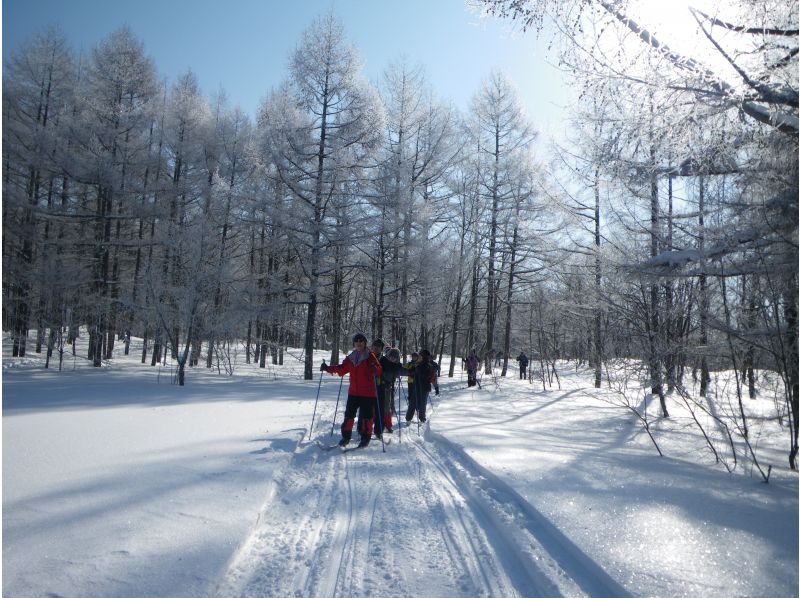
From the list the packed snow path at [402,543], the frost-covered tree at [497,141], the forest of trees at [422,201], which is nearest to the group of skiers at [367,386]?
the packed snow path at [402,543]

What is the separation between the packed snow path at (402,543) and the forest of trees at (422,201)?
3154 mm

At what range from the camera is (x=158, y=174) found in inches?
727

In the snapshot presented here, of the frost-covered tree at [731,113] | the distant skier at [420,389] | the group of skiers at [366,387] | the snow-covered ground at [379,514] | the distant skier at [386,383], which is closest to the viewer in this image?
the snow-covered ground at [379,514]

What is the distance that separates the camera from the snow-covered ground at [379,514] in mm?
2451

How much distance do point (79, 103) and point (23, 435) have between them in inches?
699

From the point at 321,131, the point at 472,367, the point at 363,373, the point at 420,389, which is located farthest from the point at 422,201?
the point at 363,373

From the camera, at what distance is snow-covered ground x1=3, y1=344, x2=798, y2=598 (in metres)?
2.45

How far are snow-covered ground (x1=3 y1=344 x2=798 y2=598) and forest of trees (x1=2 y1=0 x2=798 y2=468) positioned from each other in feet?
5.89

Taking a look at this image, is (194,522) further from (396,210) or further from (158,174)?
(158,174)

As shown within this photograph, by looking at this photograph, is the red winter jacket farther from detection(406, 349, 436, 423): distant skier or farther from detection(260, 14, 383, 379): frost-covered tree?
detection(260, 14, 383, 379): frost-covered tree

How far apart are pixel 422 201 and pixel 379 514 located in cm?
1430

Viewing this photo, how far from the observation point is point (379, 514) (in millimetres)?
3486

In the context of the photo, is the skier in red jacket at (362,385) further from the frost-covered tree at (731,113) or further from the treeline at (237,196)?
the treeline at (237,196)

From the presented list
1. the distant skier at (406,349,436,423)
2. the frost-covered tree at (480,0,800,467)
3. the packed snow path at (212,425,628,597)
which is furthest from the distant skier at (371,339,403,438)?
the frost-covered tree at (480,0,800,467)
